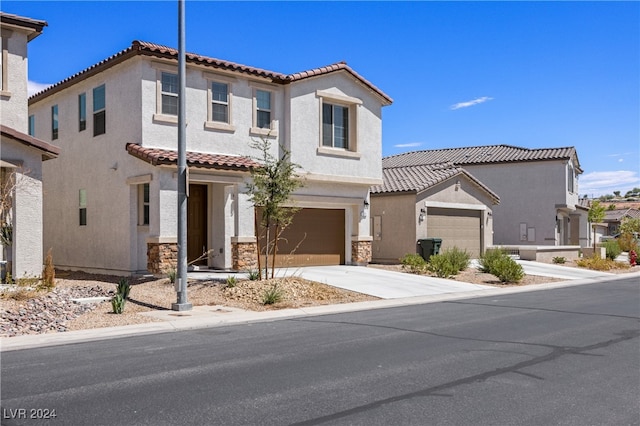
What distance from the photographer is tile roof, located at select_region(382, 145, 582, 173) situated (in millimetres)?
39953

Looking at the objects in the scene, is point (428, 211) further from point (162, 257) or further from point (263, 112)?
point (162, 257)

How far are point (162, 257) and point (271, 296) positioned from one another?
452cm

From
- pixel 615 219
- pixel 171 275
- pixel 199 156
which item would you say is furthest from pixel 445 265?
pixel 615 219

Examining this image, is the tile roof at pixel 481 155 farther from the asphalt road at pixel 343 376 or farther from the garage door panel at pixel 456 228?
the asphalt road at pixel 343 376

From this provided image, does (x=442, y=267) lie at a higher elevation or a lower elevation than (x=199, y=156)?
lower

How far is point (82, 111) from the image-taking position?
21.9m

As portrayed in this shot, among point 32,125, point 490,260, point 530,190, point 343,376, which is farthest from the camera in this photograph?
point 530,190

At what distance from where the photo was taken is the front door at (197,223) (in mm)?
20547

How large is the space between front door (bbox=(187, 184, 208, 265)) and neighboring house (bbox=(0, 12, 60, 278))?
4.83m

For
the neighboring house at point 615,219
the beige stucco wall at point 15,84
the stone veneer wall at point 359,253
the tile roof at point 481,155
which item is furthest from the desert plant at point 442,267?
the neighboring house at point 615,219

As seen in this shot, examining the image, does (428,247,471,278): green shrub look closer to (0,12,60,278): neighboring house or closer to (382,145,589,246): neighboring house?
(0,12,60,278): neighboring house

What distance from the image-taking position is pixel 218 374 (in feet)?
25.6

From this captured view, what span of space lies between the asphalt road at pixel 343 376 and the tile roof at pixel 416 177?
638 inches

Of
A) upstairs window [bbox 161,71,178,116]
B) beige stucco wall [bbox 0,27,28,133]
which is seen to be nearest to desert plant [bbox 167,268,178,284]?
upstairs window [bbox 161,71,178,116]
